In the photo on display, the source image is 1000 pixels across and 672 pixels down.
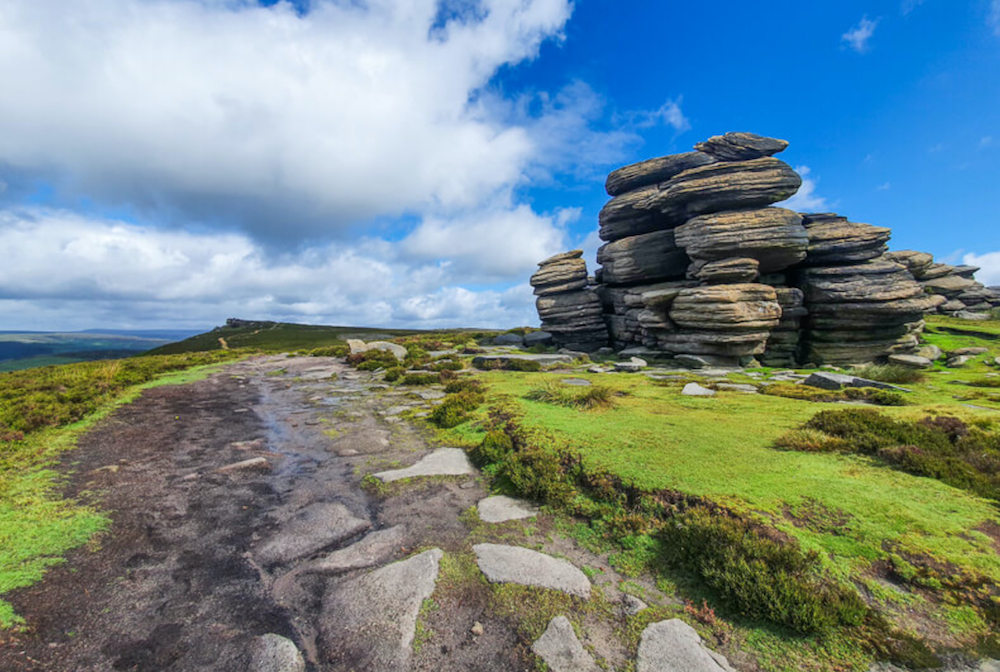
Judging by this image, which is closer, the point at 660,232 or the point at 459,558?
the point at 459,558

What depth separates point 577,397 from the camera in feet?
40.3

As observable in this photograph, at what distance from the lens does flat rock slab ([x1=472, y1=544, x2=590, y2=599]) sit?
4.62 meters

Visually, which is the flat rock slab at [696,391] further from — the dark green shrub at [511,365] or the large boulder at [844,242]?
the large boulder at [844,242]

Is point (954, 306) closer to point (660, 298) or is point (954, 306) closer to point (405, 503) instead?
point (660, 298)

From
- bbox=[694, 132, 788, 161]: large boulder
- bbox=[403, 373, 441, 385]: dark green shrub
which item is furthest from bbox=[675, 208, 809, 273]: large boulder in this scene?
bbox=[403, 373, 441, 385]: dark green shrub

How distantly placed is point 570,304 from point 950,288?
49.2 metres

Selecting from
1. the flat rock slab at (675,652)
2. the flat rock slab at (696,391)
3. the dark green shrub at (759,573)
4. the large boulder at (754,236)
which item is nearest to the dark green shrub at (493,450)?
the dark green shrub at (759,573)

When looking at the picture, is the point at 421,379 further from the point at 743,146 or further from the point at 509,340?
the point at 743,146

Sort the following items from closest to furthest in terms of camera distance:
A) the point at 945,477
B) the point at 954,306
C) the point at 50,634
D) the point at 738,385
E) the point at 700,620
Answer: the point at 50,634 < the point at 700,620 < the point at 945,477 < the point at 738,385 < the point at 954,306

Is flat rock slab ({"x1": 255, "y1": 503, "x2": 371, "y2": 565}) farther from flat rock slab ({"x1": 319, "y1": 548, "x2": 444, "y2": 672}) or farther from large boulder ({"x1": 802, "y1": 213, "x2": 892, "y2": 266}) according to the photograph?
large boulder ({"x1": 802, "y1": 213, "x2": 892, "y2": 266})

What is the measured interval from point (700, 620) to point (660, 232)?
3549 cm

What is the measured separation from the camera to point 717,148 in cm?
→ 3297

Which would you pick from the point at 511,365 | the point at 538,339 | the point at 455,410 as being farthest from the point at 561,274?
the point at 455,410

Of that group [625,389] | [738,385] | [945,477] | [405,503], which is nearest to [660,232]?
[738,385]
